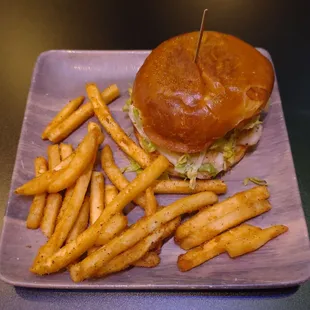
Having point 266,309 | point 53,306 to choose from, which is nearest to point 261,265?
point 266,309

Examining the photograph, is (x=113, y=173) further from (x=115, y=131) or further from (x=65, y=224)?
(x=65, y=224)

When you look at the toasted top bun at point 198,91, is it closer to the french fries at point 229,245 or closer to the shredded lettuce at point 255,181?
the shredded lettuce at point 255,181

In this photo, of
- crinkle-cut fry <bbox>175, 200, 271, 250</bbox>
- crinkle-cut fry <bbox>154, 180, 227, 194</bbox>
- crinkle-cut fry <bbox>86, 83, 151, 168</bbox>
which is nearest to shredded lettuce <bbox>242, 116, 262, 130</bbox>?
crinkle-cut fry <bbox>154, 180, 227, 194</bbox>

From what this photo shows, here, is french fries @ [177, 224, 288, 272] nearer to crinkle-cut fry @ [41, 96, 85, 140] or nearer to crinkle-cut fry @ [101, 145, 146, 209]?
crinkle-cut fry @ [101, 145, 146, 209]

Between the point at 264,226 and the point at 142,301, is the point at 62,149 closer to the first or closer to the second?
the point at 142,301

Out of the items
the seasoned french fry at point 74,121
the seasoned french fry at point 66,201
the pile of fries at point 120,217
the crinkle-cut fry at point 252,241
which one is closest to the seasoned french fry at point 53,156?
the pile of fries at point 120,217
